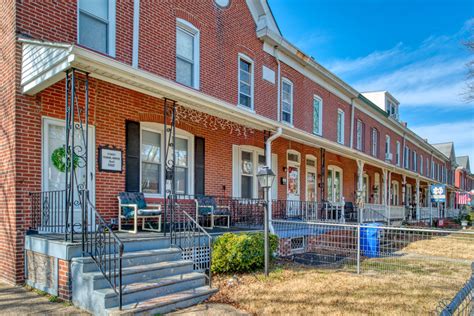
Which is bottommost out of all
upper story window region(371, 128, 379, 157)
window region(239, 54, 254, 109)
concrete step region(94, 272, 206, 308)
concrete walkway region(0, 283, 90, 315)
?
concrete walkway region(0, 283, 90, 315)

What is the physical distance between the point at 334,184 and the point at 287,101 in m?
5.43

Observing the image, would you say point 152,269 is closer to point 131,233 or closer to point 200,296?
point 200,296

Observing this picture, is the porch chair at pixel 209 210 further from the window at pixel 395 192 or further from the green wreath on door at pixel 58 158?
the window at pixel 395 192

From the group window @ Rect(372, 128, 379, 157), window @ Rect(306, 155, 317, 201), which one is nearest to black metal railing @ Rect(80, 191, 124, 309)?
window @ Rect(306, 155, 317, 201)

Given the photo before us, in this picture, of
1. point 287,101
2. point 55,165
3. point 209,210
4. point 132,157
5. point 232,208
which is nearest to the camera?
point 55,165

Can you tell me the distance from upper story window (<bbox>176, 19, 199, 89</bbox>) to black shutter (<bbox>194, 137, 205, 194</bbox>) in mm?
1523

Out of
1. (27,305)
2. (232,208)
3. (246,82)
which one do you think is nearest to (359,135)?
(246,82)

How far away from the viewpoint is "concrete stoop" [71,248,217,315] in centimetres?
472

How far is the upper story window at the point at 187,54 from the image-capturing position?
362 inches

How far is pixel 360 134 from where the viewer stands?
64.3 ft

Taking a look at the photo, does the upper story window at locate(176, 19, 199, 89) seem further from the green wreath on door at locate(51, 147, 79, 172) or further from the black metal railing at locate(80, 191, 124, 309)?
the black metal railing at locate(80, 191, 124, 309)

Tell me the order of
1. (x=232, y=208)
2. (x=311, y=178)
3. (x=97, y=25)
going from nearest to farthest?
(x=97, y=25) → (x=232, y=208) → (x=311, y=178)

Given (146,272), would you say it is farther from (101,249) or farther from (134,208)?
(134,208)

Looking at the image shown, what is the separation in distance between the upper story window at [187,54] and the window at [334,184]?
901 centimetres
